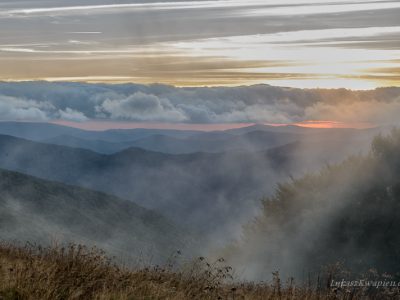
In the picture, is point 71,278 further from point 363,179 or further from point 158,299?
point 363,179

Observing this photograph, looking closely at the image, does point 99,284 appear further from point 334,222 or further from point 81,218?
point 81,218

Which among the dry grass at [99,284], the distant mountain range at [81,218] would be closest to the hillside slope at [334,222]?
the dry grass at [99,284]

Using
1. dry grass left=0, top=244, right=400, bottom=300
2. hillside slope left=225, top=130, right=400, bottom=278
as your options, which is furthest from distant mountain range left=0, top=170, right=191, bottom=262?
dry grass left=0, top=244, right=400, bottom=300

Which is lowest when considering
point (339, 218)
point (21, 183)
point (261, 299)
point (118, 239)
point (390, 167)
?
point (118, 239)

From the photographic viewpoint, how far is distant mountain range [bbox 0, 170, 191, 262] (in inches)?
2504

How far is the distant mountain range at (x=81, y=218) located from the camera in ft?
209

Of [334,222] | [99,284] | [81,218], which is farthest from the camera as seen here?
[81,218]

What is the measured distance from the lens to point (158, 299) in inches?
326

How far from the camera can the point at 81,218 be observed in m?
92.4

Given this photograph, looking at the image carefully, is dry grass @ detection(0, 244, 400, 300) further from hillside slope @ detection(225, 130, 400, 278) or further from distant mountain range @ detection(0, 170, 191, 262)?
distant mountain range @ detection(0, 170, 191, 262)

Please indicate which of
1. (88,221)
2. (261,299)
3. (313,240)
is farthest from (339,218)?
(88,221)

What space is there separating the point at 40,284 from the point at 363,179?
94.3ft

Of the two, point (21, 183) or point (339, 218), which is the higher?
point (339, 218)

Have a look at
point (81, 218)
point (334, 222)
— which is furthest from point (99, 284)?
point (81, 218)
